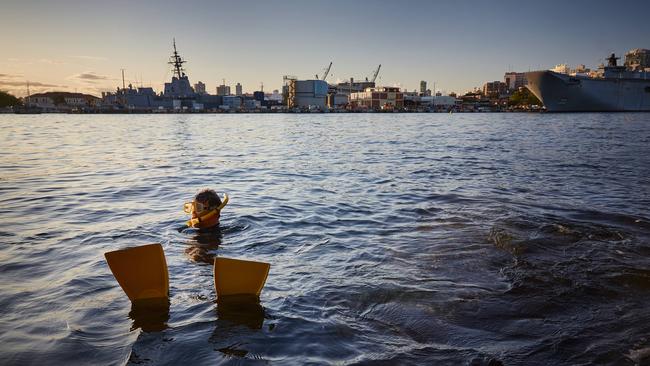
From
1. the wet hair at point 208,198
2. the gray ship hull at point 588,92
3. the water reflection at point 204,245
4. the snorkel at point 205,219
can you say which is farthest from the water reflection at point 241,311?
the gray ship hull at point 588,92

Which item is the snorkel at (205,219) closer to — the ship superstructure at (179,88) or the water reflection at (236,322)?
the water reflection at (236,322)

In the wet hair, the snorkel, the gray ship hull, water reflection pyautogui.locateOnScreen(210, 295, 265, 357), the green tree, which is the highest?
the green tree

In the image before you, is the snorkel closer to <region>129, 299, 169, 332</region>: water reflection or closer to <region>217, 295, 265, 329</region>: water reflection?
<region>129, 299, 169, 332</region>: water reflection

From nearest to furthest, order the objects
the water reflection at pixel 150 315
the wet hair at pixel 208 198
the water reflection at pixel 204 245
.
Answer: the water reflection at pixel 150 315
the water reflection at pixel 204 245
the wet hair at pixel 208 198

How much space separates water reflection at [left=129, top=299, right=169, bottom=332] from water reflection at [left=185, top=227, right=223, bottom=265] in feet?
5.55

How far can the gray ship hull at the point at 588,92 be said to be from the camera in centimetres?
9956

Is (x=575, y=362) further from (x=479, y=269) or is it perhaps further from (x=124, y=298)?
(x=124, y=298)

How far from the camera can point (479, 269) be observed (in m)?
6.25

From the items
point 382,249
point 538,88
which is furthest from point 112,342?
point 538,88

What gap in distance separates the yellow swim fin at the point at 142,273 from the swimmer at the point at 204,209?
10.8ft

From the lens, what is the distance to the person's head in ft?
27.8

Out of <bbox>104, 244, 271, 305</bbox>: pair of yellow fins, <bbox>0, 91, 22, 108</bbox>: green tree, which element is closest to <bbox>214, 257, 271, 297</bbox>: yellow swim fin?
<bbox>104, 244, 271, 305</bbox>: pair of yellow fins

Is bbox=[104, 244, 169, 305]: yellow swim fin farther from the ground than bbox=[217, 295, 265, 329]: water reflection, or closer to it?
farther from the ground

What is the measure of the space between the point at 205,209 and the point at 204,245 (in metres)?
1.02
